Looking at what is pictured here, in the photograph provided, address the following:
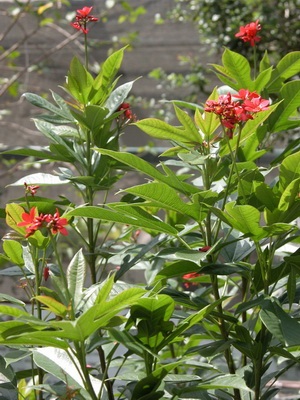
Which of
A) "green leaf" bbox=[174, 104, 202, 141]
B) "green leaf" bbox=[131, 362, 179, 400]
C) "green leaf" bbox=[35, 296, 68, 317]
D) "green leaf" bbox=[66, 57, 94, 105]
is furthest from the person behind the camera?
"green leaf" bbox=[66, 57, 94, 105]

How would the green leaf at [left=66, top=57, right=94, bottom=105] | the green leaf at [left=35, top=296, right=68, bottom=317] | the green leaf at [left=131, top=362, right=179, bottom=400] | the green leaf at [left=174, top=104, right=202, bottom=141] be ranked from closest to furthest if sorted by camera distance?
the green leaf at [left=35, top=296, right=68, bottom=317] → the green leaf at [left=131, top=362, right=179, bottom=400] → the green leaf at [left=174, top=104, right=202, bottom=141] → the green leaf at [left=66, top=57, right=94, bottom=105]

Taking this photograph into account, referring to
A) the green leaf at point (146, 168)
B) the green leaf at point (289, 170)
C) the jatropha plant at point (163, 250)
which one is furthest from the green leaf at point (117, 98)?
the green leaf at point (289, 170)

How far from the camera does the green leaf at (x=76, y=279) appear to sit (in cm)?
99

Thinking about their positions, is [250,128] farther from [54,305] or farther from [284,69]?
[54,305]

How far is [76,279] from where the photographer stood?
1005 mm

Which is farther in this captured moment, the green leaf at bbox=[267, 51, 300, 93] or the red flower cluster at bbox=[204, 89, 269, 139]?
the green leaf at bbox=[267, 51, 300, 93]

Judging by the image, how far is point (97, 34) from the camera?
155 inches

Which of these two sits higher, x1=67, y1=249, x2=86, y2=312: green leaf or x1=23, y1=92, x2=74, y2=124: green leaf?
x1=23, y1=92, x2=74, y2=124: green leaf

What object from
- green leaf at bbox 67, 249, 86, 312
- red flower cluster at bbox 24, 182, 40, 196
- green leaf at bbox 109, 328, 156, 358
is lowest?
green leaf at bbox 109, 328, 156, 358

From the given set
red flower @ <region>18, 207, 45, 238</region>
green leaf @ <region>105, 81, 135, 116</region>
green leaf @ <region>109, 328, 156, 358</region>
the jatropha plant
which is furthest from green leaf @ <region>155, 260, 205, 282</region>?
green leaf @ <region>105, 81, 135, 116</region>

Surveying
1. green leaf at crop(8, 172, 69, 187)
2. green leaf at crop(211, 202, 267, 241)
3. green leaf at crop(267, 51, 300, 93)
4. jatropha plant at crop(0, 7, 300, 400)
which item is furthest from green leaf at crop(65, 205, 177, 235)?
green leaf at crop(267, 51, 300, 93)

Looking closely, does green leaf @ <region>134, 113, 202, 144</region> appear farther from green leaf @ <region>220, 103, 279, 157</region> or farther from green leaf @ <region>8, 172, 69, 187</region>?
green leaf @ <region>8, 172, 69, 187</region>

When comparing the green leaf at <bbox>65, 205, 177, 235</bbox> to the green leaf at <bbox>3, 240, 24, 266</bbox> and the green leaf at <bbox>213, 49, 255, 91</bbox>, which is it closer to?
the green leaf at <bbox>3, 240, 24, 266</bbox>

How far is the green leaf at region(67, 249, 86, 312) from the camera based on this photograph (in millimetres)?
989
